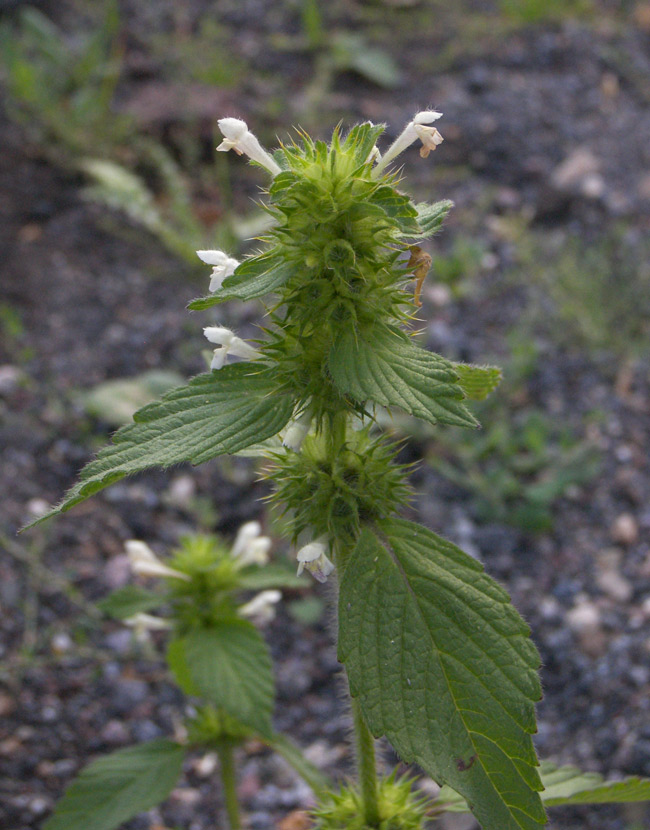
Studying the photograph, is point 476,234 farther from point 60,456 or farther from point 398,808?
point 398,808

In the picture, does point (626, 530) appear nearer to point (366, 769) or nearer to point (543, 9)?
point (366, 769)

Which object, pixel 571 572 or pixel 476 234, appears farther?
pixel 476 234

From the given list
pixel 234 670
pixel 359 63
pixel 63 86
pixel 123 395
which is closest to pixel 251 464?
pixel 123 395

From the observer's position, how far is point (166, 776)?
2.10 meters

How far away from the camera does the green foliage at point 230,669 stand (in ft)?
6.54

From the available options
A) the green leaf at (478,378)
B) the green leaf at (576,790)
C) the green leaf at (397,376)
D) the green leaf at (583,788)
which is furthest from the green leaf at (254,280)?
the green leaf at (583,788)

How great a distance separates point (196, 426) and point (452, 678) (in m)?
0.57

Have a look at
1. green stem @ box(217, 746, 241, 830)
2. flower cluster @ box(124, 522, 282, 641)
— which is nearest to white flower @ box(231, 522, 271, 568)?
flower cluster @ box(124, 522, 282, 641)

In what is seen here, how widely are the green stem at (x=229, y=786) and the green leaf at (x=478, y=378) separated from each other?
119 centimetres

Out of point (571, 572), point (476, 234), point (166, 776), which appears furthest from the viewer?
point (476, 234)

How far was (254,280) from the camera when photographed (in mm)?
1349

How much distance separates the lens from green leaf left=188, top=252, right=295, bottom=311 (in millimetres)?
1285

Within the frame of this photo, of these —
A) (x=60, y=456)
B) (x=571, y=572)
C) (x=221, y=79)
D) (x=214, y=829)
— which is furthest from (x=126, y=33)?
(x=214, y=829)

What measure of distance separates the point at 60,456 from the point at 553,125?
365 centimetres
